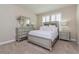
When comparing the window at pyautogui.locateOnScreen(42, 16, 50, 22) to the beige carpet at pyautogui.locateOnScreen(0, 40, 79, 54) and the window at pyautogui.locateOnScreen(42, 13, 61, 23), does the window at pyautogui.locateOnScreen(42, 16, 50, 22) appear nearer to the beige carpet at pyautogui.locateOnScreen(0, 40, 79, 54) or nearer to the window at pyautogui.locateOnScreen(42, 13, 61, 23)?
the window at pyautogui.locateOnScreen(42, 13, 61, 23)

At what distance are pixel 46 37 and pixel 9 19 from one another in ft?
4.98

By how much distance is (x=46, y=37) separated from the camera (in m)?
2.61

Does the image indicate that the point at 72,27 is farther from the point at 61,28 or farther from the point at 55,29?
the point at 55,29

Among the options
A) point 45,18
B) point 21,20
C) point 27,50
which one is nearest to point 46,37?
point 45,18

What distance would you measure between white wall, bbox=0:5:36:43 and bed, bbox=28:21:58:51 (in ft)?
1.77

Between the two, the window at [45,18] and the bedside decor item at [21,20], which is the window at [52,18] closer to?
the window at [45,18]

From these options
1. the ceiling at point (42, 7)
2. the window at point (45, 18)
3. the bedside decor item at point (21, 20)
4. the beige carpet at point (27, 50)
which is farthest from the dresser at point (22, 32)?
the ceiling at point (42, 7)

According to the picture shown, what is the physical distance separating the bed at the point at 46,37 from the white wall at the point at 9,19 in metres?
0.54

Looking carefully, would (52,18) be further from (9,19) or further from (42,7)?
(9,19)

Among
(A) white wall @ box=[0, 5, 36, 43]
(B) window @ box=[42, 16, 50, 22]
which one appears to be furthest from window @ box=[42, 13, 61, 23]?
(A) white wall @ box=[0, 5, 36, 43]

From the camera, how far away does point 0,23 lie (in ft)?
7.20

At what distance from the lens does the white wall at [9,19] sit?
7.26 feet

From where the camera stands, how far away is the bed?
2.40m
